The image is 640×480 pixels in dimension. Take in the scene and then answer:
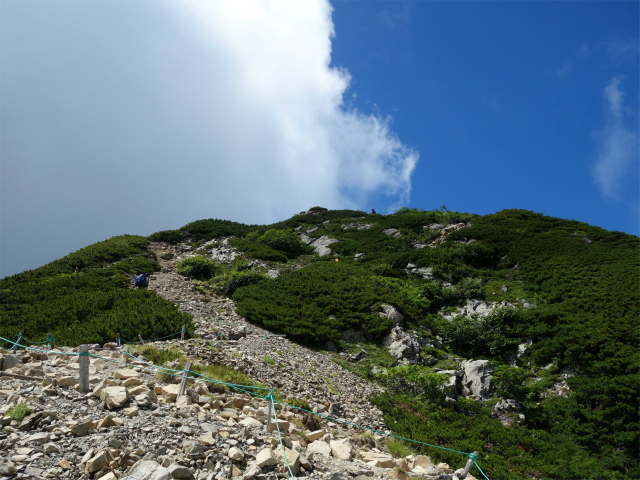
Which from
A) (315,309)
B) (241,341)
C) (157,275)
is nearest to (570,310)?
(315,309)

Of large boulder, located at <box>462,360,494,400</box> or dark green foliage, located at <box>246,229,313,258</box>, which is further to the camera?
dark green foliage, located at <box>246,229,313,258</box>

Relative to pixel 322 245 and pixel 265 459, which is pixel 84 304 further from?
pixel 322 245

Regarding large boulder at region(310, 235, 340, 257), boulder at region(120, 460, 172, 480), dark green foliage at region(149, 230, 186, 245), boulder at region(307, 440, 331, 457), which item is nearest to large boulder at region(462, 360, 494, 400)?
boulder at region(307, 440, 331, 457)

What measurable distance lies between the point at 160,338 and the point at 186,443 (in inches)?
310

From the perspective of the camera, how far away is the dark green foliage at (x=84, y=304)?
1212 centimetres

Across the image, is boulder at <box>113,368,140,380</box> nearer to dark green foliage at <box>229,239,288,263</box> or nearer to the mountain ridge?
the mountain ridge

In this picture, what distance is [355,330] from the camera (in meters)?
17.0

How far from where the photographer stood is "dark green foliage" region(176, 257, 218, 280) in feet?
80.6

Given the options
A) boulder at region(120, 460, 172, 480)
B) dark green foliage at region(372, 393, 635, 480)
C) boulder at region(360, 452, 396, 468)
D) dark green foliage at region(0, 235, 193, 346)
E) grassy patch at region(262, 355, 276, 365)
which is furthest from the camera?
grassy patch at region(262, 355, 276, 365)

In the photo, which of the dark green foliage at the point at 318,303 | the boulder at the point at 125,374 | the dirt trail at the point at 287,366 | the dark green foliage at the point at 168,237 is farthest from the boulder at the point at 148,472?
the dark green foliage at the point at 168,237

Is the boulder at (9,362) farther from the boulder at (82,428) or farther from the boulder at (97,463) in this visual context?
the boulder at (97,463)

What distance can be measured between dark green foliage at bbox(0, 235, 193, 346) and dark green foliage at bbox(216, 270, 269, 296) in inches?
184

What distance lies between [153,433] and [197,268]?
20175 mm

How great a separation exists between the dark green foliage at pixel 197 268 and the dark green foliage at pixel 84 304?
6.26 ft
